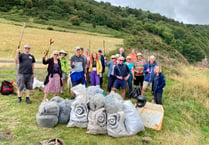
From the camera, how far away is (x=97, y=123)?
13.2ft

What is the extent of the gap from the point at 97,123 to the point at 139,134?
1.02 metres

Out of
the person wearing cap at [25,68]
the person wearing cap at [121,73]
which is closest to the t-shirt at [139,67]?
the person wearing cap at [121,73]

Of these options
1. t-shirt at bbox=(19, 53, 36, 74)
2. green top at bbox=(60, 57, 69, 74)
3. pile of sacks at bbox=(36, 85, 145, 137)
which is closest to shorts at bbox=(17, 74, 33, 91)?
t-shirt at bbox=(19, 53, 36, 74)

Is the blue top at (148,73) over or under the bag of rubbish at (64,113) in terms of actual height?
over

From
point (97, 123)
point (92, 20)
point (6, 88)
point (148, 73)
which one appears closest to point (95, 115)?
point (97, 123)

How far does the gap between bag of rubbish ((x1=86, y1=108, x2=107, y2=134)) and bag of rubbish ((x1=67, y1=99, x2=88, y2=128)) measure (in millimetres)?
173

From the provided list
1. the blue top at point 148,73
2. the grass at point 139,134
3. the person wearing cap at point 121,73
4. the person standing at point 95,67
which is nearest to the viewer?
the grass at point 139,134

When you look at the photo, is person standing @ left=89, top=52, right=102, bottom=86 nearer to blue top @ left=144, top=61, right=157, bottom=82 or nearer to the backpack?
blue top @ left=144, top=61, right=157, bottom=82

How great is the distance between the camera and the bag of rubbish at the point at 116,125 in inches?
157

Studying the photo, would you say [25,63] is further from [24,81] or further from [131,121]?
[131,121]

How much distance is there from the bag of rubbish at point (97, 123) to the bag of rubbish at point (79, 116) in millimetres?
173

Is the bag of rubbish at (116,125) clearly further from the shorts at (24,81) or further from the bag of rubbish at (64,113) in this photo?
the shorts at (24,81)

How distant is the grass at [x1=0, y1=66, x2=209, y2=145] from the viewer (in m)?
3.84

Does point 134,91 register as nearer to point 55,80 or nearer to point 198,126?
point 198,126
